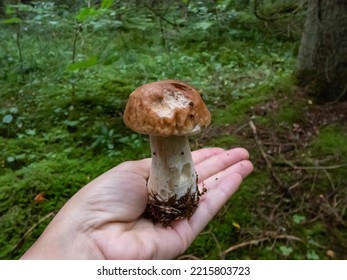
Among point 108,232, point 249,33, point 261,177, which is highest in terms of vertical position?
point 249,33

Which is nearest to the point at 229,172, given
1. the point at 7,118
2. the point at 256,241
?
the point at 256,241

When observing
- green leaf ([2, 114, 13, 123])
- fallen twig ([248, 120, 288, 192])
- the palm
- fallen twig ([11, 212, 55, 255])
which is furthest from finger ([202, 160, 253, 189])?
green leaf ([2, 114, 13, 123])

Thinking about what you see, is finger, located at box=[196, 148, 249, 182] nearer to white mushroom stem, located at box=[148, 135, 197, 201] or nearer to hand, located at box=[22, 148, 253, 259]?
hand, located at box=[22, 148, 253, 259]

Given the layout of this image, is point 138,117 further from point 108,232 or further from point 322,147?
point 322,147

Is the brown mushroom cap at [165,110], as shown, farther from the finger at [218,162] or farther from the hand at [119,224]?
the finger at [218,162]

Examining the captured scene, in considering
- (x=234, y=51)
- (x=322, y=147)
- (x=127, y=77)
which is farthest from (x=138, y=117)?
(x=234, y=51)

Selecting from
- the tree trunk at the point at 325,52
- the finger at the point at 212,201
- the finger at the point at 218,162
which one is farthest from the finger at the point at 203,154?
the tree trunk at the point at 325,52
